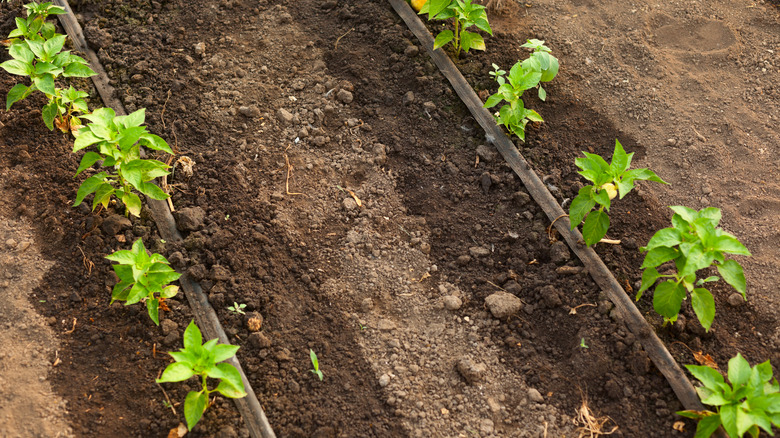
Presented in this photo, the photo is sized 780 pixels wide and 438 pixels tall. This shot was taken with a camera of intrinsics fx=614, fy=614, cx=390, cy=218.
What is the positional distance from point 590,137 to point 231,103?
254 cm

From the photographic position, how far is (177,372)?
2838 mm

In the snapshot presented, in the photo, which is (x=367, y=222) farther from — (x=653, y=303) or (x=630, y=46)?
(x=630, y=46)

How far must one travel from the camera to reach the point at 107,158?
3420 mm

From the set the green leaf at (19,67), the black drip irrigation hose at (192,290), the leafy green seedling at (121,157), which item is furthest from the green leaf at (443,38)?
the green leaf at (19,67)

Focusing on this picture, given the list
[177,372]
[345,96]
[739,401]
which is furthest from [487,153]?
[177,372]

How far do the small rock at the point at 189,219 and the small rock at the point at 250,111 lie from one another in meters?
0.90

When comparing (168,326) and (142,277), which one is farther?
(168,326)

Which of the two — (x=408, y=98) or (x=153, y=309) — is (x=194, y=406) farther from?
(x=408, y=98)

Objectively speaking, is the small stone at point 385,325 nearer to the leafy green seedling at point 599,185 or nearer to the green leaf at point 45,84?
the leafy green seedling at point 599,185

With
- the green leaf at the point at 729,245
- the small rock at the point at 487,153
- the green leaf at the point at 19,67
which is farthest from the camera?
the small rock at the point at 487,153

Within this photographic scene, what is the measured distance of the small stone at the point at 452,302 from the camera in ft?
11.6

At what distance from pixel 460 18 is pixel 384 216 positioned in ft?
5.00

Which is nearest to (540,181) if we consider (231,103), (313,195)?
(313,195)

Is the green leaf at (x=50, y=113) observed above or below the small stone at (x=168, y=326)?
above
